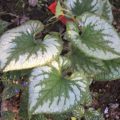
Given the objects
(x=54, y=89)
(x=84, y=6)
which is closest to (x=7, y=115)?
(x=54, y=89)

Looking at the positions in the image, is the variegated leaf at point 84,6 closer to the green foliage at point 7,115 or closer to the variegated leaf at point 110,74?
the variegated leaf at point 110,74

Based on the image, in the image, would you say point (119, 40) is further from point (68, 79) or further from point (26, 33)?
point (26, 33)

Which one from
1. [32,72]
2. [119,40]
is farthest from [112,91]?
[32,72]

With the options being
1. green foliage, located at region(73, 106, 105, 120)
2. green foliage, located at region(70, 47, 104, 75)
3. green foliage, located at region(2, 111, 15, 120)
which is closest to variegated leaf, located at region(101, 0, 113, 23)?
green foliage, located at region(70, 47, 104, 75)

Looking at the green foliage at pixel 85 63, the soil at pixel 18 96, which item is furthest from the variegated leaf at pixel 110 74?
the soil at pixel 18 96

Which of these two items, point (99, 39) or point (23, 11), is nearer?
point (99, 39)

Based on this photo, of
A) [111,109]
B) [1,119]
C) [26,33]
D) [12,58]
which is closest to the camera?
[12,58]

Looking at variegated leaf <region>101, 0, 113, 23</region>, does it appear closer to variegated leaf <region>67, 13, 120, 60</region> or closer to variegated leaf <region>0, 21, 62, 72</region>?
variegated leaf <region>67, 13, 120, 60</region>
